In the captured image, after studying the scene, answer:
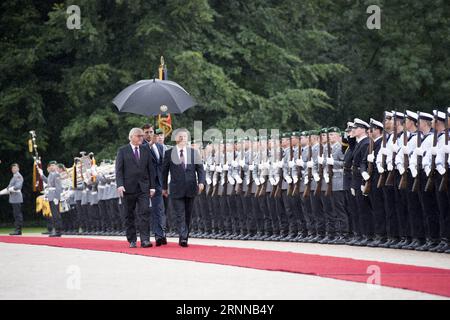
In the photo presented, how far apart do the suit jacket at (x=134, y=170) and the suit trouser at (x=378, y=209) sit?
11.8 ft

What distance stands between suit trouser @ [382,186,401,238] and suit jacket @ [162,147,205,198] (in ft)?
10.6

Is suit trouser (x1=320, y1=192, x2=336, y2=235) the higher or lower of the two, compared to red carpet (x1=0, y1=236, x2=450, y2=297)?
higher

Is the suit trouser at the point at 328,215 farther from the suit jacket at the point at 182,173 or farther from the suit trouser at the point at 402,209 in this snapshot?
the suit trouser at the point at 402,209

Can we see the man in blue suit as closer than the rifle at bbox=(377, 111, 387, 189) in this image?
No

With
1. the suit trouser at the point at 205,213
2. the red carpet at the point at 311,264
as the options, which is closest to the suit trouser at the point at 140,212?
the red carpet at the point at 311,264

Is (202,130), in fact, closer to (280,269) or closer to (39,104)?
(39,104)

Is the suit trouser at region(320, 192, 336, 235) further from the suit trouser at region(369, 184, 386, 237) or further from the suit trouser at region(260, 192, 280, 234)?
the suit trouser at region(260, 192, 280, 234)

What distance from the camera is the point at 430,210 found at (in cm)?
1802

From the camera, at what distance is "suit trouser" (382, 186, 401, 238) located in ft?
63.3

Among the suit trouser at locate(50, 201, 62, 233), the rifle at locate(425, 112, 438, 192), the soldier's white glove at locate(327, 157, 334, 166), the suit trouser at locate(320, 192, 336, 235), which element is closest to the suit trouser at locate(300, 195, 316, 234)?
the suit trouser at locate(320, 192, 336, 235)

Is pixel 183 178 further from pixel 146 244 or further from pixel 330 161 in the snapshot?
pixel 330 161


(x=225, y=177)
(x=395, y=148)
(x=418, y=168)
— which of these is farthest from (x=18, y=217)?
(x=418, y=168)
